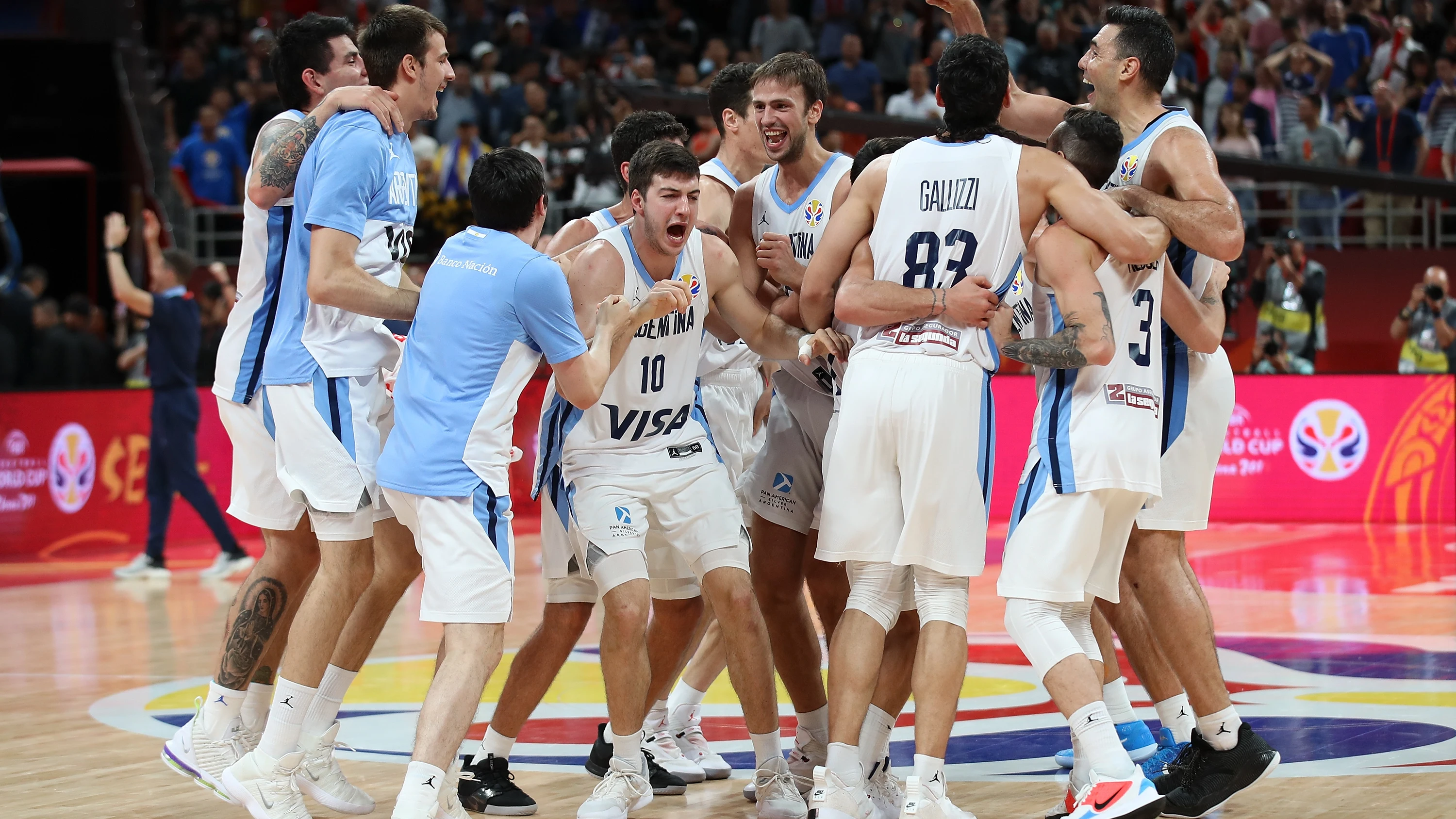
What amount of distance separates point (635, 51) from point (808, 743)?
1621 cm

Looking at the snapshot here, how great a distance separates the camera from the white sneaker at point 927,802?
4.97m

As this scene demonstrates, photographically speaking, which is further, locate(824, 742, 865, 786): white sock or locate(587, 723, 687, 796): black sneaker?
locate(587, 723, 687, 796): black sneaker

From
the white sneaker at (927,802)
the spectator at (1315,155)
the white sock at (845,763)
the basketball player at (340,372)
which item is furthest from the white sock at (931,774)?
the spectator at (1315,155)

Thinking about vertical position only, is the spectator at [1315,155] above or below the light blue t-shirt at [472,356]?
above

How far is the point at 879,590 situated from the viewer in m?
5.28

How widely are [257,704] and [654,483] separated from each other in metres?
1.84

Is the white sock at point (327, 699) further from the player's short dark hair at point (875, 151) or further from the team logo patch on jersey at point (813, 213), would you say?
the player's short dark hair at point (875, 151)

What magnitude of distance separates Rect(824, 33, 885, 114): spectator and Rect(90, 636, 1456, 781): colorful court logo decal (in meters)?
11.0

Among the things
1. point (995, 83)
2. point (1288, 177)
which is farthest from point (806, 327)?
point (1288, 177)

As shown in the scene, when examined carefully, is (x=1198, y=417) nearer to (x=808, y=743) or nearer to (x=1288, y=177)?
(x=808, y=743)

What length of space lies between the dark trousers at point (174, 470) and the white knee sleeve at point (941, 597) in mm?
8832

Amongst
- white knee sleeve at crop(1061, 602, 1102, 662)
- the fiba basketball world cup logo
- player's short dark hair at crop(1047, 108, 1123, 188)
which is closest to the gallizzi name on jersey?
player's short dark hair at crop(1047, 108, 1123, 188)

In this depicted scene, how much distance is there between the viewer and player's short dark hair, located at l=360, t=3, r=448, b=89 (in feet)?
18.6

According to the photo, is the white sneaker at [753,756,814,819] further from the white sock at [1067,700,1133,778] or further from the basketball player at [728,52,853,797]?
the white sock at [1067,700,1133,778]
